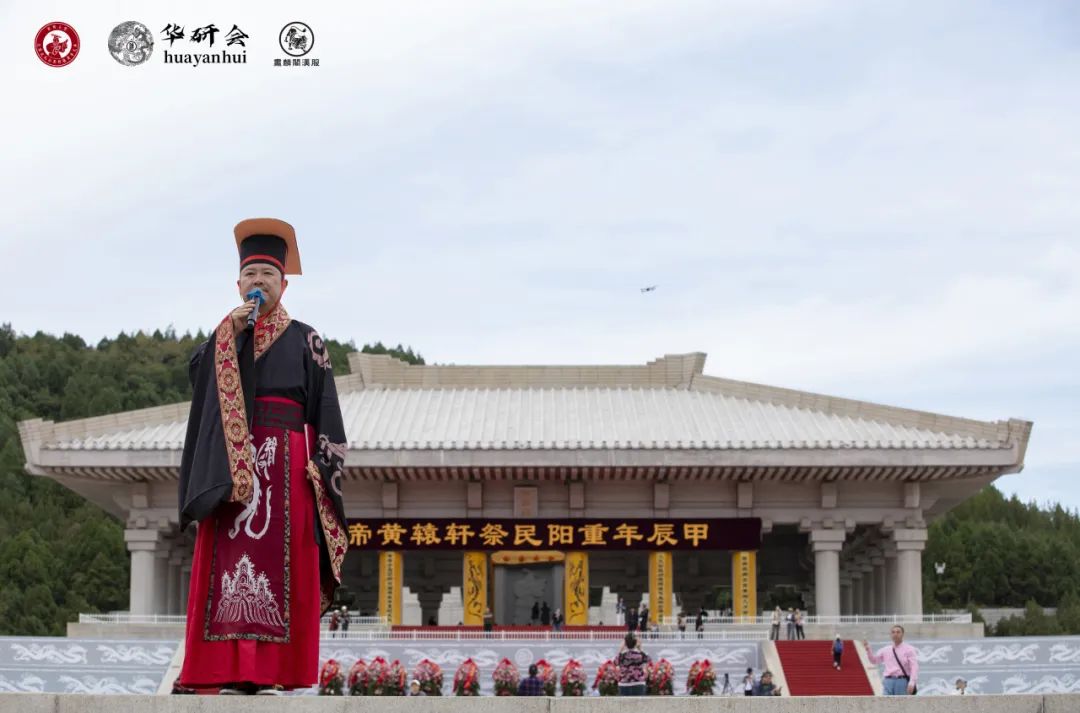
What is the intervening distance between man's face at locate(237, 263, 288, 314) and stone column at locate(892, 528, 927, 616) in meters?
20.9

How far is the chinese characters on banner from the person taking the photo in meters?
28.5

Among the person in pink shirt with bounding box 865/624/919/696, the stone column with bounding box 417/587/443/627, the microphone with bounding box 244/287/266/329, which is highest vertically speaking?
the microphone with bounding box 244/287/266/329

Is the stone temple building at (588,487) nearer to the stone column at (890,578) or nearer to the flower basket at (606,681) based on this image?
the stone column at (890,578)

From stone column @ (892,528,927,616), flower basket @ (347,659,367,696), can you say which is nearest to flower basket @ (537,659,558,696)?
flower basket @ (347,659,367,696)

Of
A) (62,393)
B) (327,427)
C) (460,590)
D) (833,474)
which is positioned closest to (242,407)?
(327,427)

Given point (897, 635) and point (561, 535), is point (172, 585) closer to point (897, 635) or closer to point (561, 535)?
point (561, 535)

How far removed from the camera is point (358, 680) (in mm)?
21062

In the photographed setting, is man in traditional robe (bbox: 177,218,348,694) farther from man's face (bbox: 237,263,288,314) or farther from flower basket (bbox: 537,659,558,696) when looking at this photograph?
flower basket (bbox: 537,659,558,696)

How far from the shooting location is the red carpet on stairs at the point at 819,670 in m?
22.8

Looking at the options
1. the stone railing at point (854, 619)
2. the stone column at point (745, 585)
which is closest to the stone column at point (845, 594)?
the stone railing at point (854, 619)

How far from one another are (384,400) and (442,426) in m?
2.70

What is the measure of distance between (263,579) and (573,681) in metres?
12.4

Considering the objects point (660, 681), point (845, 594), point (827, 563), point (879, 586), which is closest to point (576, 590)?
point (827, 563)

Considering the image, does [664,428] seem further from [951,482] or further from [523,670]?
[523,670]
